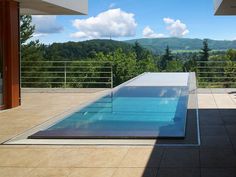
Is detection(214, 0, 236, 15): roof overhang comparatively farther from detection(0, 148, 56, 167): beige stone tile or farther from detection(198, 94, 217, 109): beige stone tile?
detection(0, 148, 56, 167): beige stone tile

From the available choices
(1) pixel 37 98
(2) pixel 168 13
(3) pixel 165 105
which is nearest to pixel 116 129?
(3) pixel 165 105

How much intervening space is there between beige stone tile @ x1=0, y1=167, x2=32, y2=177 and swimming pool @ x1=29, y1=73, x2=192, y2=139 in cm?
144

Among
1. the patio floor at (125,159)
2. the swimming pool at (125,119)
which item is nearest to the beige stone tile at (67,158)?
the patio floor at (125,159)

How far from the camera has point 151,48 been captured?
67.1 m

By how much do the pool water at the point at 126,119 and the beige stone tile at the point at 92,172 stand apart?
147 cm

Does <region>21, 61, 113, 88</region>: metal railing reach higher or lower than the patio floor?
higher

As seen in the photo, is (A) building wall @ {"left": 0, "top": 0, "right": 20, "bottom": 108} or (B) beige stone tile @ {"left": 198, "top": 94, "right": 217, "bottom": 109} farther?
(A) building wall @ {"left": 0, "top": 0, "right": 20, "bottom": 108}

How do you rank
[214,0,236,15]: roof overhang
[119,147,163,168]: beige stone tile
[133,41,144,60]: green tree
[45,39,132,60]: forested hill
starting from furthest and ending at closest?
[133,41,144,60]: green tree < [45,39,132,60]: forested hill < [214,0,236,15]: roof overhang < [119,147,163,168]: beige stone tile

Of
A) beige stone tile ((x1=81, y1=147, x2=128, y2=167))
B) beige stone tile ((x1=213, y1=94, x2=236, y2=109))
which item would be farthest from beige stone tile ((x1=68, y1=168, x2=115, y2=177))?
beige stone tile ((x1=213, y1=94, x2=236, y2=109))

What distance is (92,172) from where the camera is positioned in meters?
4.05

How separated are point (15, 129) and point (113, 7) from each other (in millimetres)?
54100

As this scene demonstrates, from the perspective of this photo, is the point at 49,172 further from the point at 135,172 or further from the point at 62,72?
the point at 62,72

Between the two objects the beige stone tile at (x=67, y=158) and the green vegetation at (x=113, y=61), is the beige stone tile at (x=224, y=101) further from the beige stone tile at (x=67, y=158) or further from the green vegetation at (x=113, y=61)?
the beige stone tile at (x=67, y=158)

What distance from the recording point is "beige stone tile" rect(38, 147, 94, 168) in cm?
433
